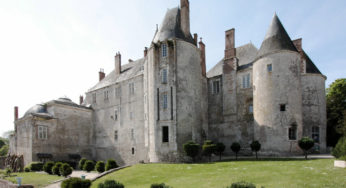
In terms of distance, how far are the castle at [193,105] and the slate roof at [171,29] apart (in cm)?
12

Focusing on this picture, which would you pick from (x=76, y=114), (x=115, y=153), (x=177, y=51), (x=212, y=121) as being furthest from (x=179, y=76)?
(x=76, y=114)

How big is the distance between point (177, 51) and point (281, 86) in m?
10.6

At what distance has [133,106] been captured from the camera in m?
33.2

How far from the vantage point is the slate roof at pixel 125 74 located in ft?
114

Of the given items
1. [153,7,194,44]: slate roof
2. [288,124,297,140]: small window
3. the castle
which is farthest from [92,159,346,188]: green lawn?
[153,7,194,44]: slate roof

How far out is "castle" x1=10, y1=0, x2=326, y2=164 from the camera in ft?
82.6

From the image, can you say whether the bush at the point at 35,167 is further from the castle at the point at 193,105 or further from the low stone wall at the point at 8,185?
the low stone wall at the point at 8,185

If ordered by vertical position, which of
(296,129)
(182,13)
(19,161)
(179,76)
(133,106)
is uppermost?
(182,13)

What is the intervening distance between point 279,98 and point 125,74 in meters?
20.3

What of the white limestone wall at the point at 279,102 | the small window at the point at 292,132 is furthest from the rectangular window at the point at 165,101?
the small window at the point at 292,132

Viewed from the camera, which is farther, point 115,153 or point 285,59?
point 115,153

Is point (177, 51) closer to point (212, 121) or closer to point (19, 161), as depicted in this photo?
point (212, 121)

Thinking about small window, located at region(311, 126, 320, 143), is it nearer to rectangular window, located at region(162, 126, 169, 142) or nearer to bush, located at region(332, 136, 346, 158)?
bush, located at region(332, 136, 346, 158)

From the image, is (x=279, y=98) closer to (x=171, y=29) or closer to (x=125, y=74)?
(x=171, y=29)
